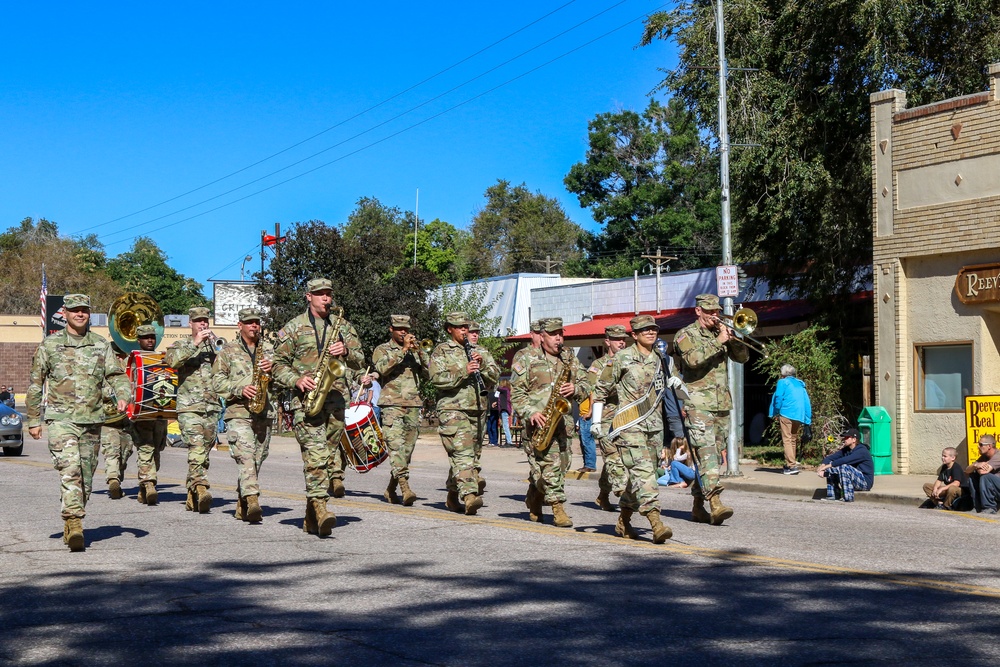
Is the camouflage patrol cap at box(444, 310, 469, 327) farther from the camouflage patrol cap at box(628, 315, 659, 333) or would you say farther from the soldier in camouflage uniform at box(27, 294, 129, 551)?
the soldier in camouflage uniform at box(27, 294, 129, 551)

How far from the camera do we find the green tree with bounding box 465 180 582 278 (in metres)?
92.6

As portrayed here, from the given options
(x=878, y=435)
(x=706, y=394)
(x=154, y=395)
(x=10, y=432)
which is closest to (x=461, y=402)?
(x=706, y=394)

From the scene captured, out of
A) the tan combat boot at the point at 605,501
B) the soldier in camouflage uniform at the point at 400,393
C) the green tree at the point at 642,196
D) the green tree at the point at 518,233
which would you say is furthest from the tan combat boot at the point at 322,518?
the green tree at the point at 518,233

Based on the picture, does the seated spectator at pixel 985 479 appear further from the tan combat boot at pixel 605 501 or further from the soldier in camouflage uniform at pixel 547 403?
the soldier in camouflage uniform at pixel 547 403

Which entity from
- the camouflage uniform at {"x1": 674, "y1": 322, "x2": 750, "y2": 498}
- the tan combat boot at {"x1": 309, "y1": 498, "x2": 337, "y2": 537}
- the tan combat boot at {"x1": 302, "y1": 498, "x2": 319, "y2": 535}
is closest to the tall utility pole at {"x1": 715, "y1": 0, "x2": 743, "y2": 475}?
the camouflage uniform at {"x1": 674, "y1": 322, "x2": 750, "y2": 498}

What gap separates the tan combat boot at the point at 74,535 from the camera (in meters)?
11.2

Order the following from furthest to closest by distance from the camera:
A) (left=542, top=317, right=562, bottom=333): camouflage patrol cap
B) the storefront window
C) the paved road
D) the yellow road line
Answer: the storefront window
(left=542, top=317, right=562, bottom=333): camouflage patrol cap
the yellow road line
the paved road

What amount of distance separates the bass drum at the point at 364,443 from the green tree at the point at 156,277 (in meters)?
97.0

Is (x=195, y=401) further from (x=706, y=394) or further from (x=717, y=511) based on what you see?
(x=717, y=511)

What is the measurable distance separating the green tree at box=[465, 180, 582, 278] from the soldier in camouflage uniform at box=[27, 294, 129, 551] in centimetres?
7731

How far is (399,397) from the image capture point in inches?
615

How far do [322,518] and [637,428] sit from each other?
9.86 ft

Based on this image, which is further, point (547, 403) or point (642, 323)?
point (547, 403)

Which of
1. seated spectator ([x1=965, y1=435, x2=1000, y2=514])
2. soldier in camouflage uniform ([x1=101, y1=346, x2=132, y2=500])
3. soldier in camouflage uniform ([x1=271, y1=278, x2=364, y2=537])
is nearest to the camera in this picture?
soldier in camouflage uniform ([x1=271, y1=278, x2=364, y2=537])
